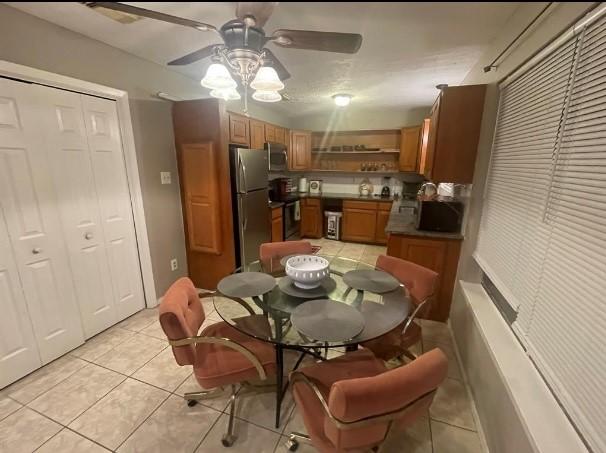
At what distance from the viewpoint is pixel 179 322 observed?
1.39 m

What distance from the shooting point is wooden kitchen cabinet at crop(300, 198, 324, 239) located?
5137mm

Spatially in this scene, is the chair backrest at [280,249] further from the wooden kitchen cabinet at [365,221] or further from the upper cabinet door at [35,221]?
the wooden kitchen cabinet at [365,221]

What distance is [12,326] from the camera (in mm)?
1854

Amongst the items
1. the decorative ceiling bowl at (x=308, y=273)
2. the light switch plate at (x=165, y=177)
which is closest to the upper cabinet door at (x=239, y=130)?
the light switch plate at (x=165, y=177)

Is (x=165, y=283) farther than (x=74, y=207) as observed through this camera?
Yes

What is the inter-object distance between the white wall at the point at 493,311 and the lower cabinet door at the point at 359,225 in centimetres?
243

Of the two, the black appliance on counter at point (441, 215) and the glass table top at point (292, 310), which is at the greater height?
the black appliance on counter at point (441, 215)

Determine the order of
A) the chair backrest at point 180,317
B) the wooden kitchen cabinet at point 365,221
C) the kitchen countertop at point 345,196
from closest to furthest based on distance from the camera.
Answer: the chair backrest at point 180,317
the wooden kitchen cabinet at point 365,221
the kitchen countertop at point 345,196

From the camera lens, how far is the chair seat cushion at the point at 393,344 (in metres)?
1.65

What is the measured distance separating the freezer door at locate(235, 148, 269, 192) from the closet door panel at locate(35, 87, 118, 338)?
1264 mm

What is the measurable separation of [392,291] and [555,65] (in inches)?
55.8

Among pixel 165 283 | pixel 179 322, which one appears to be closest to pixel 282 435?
pixel 179 322

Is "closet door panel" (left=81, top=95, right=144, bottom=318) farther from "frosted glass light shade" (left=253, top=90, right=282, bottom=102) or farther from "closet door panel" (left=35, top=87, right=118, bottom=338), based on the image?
"frosted glass light shade" (left=253, top=90, right=282, bottom=102)

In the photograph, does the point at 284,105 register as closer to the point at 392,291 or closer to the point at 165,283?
the point at 165,283
